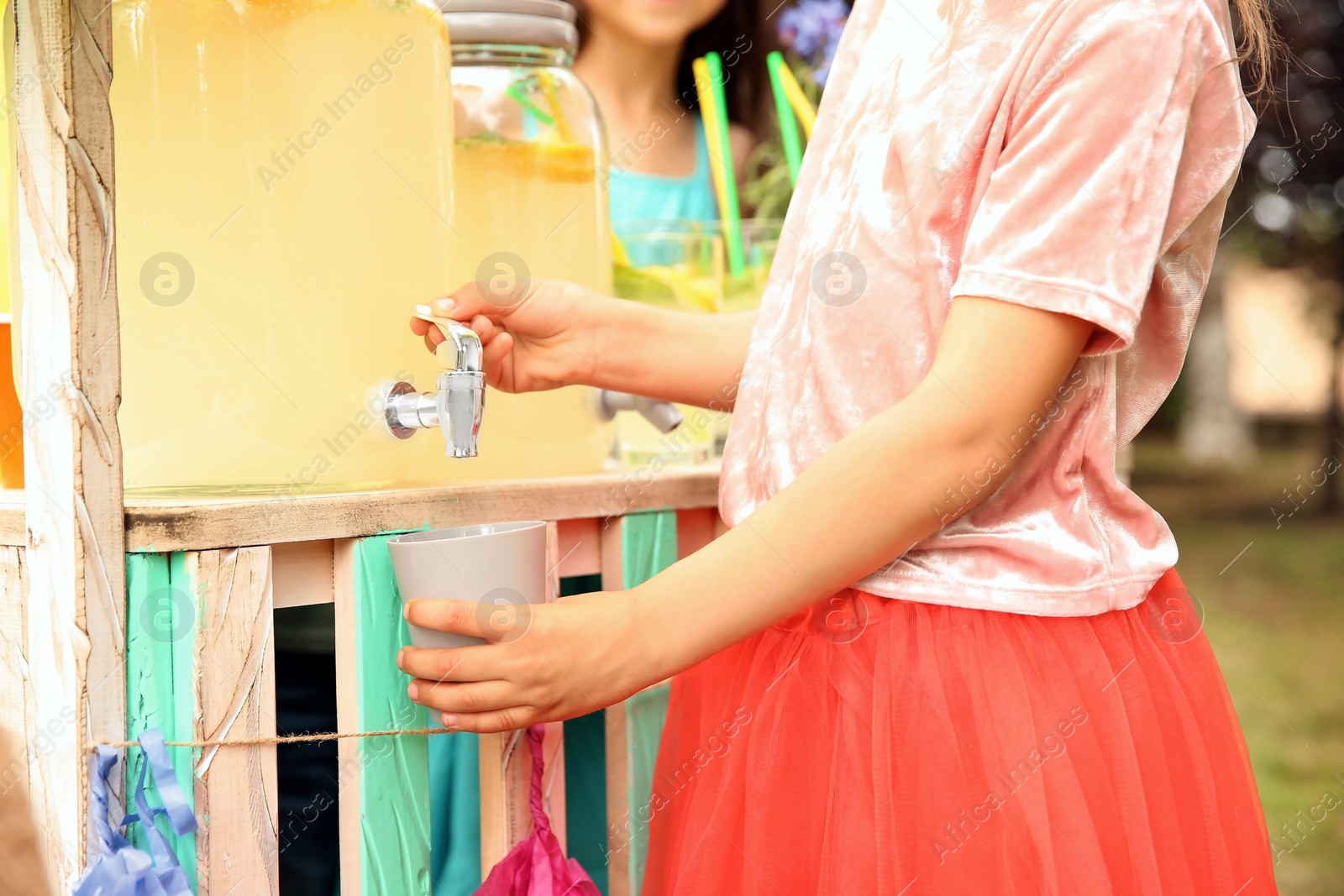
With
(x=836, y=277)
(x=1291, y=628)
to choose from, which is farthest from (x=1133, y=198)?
(x=1291, y=628)

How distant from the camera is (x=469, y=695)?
26.2 inches

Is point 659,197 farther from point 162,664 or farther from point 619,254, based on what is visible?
point 162,664

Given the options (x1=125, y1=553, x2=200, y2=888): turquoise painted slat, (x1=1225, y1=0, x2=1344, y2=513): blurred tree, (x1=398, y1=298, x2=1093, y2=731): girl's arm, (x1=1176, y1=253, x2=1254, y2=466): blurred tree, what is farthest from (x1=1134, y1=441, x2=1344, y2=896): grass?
(x1=125, y1=553, x2=200, y2=888): turquoise painted slat

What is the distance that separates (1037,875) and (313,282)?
1.83 feet

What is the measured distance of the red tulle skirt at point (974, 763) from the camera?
0.67 metres

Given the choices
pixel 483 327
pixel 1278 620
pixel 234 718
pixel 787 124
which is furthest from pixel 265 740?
pixel 1278 620

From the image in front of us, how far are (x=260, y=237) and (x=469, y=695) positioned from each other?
0.31 m

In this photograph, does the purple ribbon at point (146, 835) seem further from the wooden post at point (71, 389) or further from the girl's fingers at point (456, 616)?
the girl's fingers at point (456, 616)

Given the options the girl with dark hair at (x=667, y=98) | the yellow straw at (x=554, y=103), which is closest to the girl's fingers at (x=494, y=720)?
the yellow straw at (x=554, y=103)

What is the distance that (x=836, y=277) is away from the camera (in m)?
0.78

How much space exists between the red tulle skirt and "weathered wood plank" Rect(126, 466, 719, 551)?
0.19 metres

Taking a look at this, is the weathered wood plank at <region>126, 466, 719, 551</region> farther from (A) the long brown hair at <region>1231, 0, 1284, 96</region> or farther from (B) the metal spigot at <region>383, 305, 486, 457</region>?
(A) the long brown hair at <region>1231, 0, 1284, 96</region>

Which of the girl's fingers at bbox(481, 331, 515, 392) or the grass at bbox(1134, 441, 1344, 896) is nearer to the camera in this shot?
the girl's fingers at bbox(481, 331, 515, 392)

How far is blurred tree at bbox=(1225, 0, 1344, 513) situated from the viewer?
4.39 m
